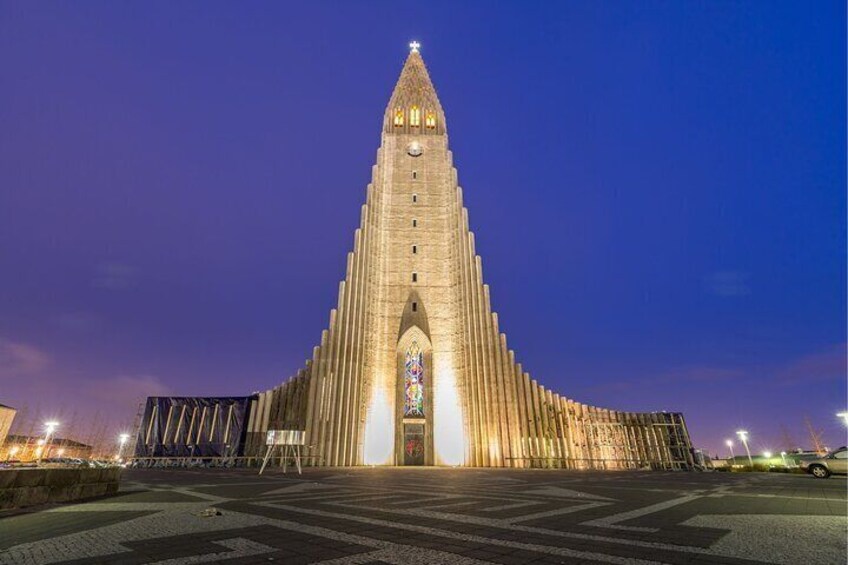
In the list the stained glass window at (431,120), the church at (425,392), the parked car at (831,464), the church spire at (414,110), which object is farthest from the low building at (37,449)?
the parked car at (831,464)

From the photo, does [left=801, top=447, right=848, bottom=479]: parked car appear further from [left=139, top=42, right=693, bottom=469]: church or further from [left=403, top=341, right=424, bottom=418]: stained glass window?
[left=403, top=341, right=424, bottom=418]: stained glass window

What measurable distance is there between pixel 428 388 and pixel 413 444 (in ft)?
14.6

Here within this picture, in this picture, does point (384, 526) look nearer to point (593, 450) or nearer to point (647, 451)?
point (593, 450)

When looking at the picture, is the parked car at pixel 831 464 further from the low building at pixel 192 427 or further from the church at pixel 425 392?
the low building at pixel 192 427

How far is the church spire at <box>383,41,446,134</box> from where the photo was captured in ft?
139

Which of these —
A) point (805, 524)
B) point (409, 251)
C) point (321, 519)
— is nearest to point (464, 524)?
point (321, 519)

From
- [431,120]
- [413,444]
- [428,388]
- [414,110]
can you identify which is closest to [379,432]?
[413,444]

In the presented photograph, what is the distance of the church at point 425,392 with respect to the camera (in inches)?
1164

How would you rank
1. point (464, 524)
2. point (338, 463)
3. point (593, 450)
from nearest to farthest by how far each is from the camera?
point (464, 524), point (338, 463), point (593, 450)

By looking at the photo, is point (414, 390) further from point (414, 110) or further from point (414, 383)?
point (414, 110)

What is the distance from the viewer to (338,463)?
28.2 metres

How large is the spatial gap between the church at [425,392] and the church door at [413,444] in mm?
80

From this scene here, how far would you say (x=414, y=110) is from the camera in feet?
143

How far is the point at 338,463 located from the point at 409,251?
18.0 metres
